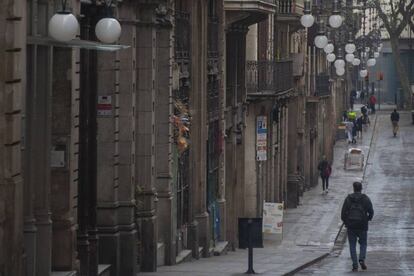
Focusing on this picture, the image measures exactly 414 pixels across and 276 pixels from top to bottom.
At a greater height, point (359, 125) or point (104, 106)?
point (359, 125)

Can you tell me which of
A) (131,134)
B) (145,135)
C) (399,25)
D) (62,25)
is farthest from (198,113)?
(399,25)

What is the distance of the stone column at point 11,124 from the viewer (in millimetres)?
16234

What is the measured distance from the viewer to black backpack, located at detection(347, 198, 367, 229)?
25453 millimetres

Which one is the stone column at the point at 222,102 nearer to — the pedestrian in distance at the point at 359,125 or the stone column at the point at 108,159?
the stone column at the point at 108,159

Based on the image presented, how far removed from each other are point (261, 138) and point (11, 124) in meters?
23.3

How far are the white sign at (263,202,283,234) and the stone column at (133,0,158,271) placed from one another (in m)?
11.5

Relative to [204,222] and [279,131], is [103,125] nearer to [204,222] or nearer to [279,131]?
[204,222]

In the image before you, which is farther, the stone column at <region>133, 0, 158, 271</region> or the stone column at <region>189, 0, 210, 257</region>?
the stone column at <region>189, 0, 210, 257</region>

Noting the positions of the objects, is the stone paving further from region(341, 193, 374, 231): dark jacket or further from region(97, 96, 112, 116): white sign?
region(97, 96, 112, 116): white sign

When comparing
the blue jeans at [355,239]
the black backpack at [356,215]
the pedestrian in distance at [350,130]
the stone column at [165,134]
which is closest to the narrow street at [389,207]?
the blue jeans at [355,239]

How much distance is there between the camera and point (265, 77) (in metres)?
43.4

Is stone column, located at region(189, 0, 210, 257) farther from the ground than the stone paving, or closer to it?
farther from the ground

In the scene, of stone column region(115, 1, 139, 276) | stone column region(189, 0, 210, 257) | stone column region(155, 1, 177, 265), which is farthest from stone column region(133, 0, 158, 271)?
stone column region(189, 0, 210, 257)

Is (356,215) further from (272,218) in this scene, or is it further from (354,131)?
(354,131)
